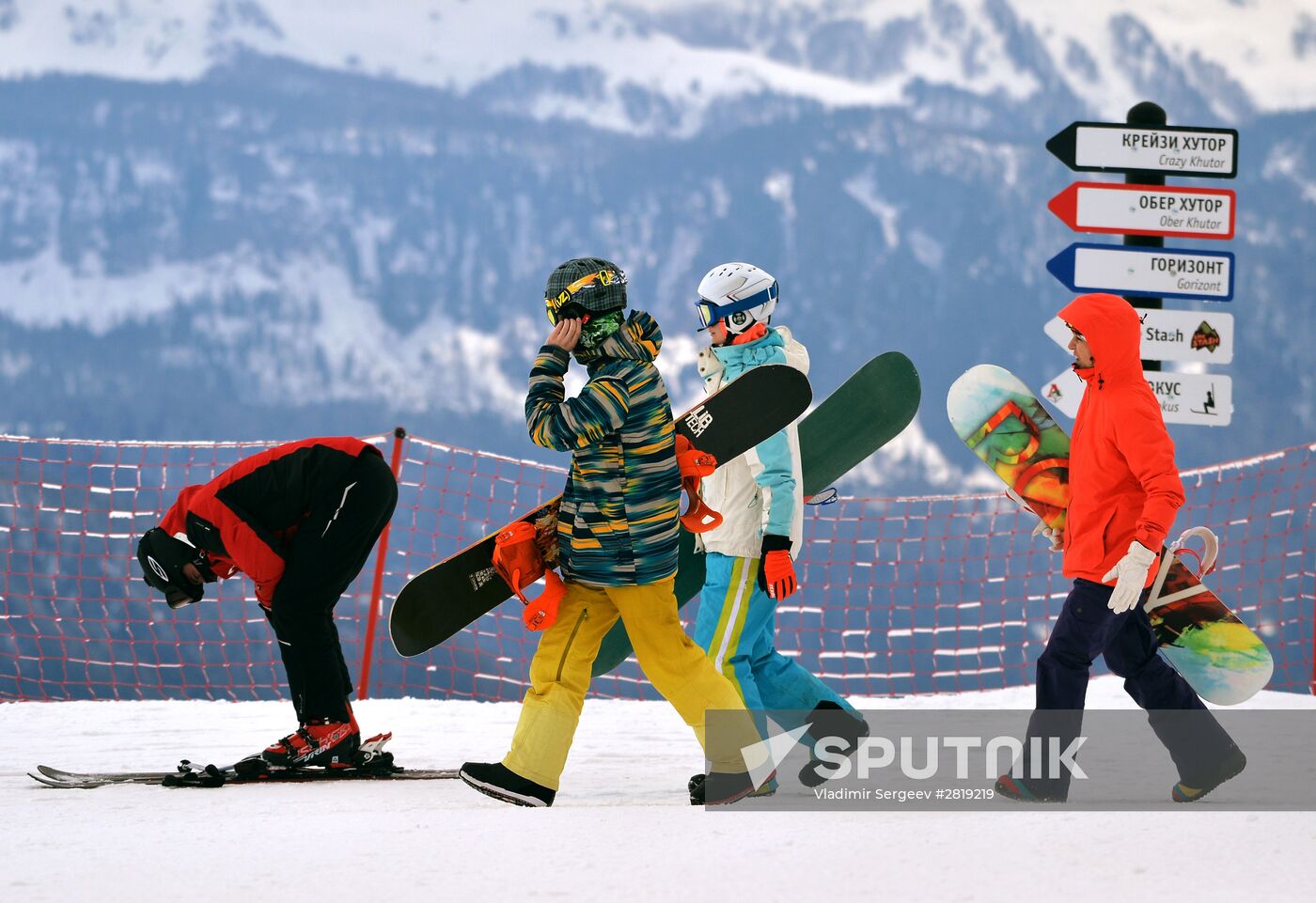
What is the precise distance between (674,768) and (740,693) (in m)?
1.02

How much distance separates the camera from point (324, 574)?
4.25 metres

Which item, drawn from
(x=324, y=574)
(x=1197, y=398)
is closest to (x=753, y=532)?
(x=324, y=574)

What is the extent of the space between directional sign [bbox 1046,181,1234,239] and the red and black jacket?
346 centimetres

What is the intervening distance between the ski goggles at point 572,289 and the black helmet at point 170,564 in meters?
1.52

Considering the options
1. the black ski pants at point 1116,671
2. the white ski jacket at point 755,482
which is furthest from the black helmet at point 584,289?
the black ski pants at point 1116,671

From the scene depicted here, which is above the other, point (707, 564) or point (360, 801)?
point (707, 564)

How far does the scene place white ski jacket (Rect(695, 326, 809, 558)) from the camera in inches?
156

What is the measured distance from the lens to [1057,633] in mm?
3777

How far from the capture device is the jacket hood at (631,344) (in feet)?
11.3

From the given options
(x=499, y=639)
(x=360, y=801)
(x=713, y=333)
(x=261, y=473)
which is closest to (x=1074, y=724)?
(x=713, y=333)

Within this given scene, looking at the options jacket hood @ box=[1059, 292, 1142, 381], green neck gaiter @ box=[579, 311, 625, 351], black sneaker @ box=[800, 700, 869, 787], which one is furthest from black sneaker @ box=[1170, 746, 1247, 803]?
green neck gaiter @ box=[579, 311, 625, 351]

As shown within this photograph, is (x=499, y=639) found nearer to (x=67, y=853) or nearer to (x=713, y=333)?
(x=713, y=333)

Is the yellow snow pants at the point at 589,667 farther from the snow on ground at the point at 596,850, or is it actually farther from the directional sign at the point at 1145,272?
the directional sign at the point at 1145,272

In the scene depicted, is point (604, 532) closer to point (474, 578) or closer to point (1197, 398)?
point (474, 578)
